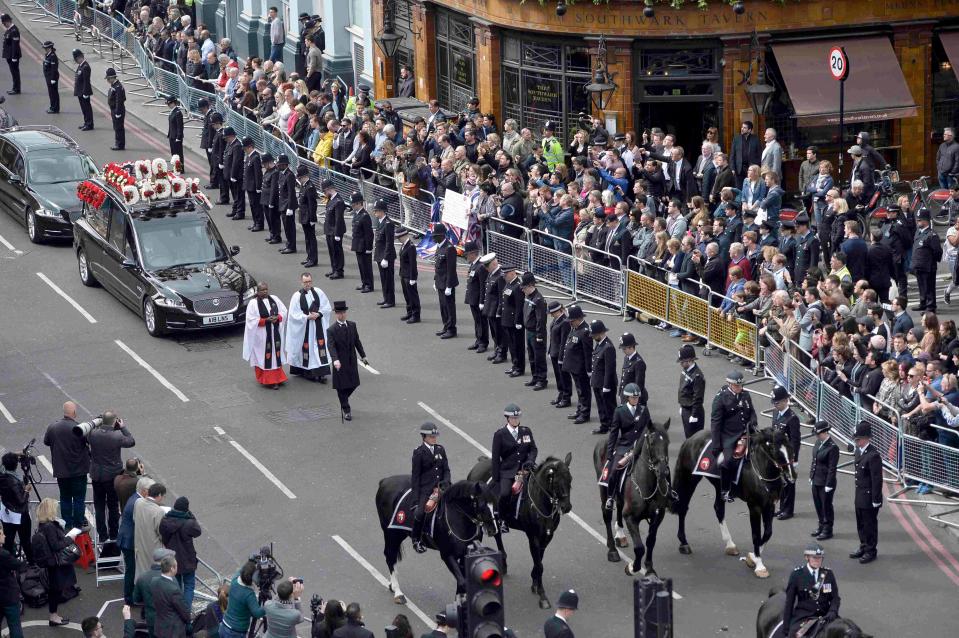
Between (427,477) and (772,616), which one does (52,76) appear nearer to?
(427,477)

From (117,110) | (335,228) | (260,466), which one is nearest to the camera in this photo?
(260,466)

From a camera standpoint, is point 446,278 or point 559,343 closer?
point 559,343

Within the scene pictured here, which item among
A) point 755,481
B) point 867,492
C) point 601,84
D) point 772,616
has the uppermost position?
point 601,84

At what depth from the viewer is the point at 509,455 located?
2116 centimetres

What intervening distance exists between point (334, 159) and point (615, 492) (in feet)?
57.1

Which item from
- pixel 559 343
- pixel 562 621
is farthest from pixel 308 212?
pixel 562 621

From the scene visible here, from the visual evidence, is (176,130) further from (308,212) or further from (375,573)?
(375,573)

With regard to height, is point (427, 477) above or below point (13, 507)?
above

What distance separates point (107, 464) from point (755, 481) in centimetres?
786

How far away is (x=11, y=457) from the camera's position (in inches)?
840

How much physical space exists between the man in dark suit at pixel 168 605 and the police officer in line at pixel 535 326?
9.53 m

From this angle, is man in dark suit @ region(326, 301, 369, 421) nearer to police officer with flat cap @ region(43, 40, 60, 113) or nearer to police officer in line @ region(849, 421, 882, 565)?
police officer in line @ region(849, 421, 882, 565)

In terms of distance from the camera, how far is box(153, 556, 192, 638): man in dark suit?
18859 millimetres

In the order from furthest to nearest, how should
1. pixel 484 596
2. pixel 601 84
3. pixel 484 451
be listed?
1. pixel 601 84
2. pixel 484 451
3. pixel 484 596
